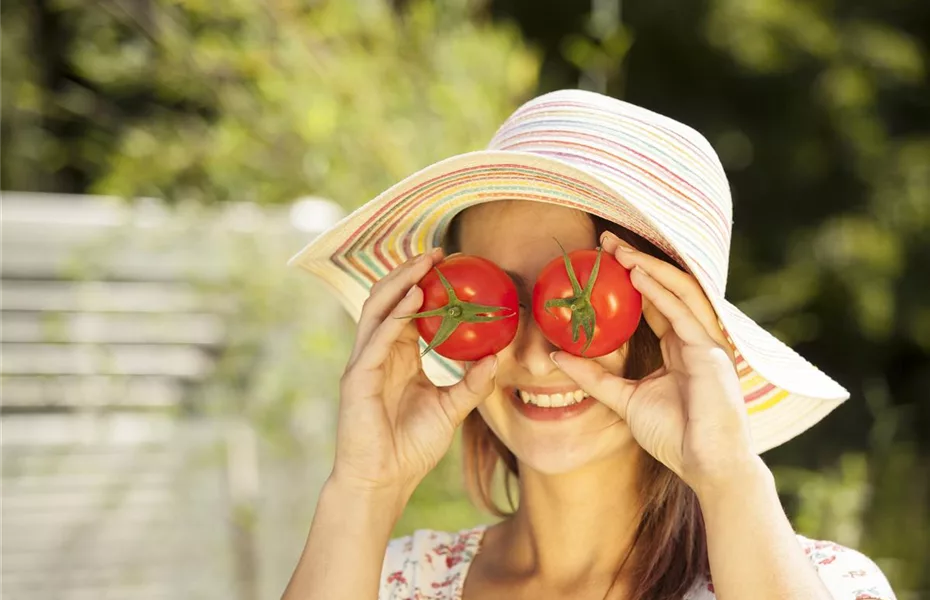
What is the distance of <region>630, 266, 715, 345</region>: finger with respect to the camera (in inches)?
61.6

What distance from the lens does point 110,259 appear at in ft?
11.1

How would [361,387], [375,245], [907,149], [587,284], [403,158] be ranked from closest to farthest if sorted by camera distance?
[587,284] < [361,387] < [375,245] < [403,158] < [907,149]

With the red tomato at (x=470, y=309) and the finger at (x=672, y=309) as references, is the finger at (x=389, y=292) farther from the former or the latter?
the finger at (x=672, y=309)

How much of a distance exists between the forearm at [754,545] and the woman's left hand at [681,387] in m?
0.02

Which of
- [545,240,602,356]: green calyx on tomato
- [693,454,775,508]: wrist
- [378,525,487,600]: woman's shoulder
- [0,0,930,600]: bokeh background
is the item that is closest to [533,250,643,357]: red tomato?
[545,240,602,356]: green calyx on tomato

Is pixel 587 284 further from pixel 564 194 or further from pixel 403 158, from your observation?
pixel 403 158

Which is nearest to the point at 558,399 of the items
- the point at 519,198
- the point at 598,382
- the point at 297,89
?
the point at 598,382

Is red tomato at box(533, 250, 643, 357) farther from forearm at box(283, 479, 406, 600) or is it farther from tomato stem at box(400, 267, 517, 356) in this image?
forearm at box(283, 479, 406, 600)

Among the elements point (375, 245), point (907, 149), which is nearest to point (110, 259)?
point (375, 245)

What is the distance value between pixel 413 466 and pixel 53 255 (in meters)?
2.06

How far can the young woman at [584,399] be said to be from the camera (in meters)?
1.52

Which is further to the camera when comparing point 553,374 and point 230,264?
point 230,264

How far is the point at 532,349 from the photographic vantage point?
5.64 ft

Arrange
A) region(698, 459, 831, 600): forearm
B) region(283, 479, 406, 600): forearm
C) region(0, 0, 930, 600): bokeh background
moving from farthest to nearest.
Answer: region(0, 0, 930, 600): bokeh background → region(283, 479, 406, 600): forearm → region(698, 459, 831, 600): forearm
